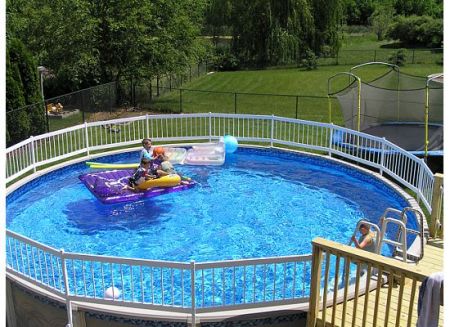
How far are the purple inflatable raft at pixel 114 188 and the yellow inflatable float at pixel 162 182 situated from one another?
0.09 meters

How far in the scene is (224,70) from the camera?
129 feet

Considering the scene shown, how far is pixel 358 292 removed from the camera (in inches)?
261

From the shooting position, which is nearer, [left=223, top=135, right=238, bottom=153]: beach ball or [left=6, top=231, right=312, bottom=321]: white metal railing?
[left=6, top=231, right=312, bottom=321]: white metal railing

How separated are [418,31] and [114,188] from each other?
44357 millimetres

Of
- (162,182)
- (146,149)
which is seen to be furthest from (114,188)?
(146,149)

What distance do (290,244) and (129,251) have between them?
3.22 meters

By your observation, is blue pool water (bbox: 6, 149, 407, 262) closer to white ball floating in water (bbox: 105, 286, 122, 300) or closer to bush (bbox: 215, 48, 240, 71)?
white ball floating in water (bbox: 105, 286, 122, 300)

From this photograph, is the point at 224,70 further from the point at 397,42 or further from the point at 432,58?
the point at 397,42

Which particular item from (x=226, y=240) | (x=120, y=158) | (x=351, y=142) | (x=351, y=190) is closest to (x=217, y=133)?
(x=120, y=158)

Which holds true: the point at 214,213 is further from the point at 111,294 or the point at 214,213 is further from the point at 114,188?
the point at 111,294

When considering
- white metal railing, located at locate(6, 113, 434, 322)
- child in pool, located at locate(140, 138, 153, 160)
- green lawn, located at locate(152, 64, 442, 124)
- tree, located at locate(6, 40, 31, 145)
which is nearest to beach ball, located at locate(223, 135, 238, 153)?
white metal railing, located at locate(6, 113, 434, 322)

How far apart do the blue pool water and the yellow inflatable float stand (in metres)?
0.33

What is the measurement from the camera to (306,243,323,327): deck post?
6594 millimetres

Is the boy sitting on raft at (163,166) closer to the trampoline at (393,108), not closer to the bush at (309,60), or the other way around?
the trampoline at (393,108)
